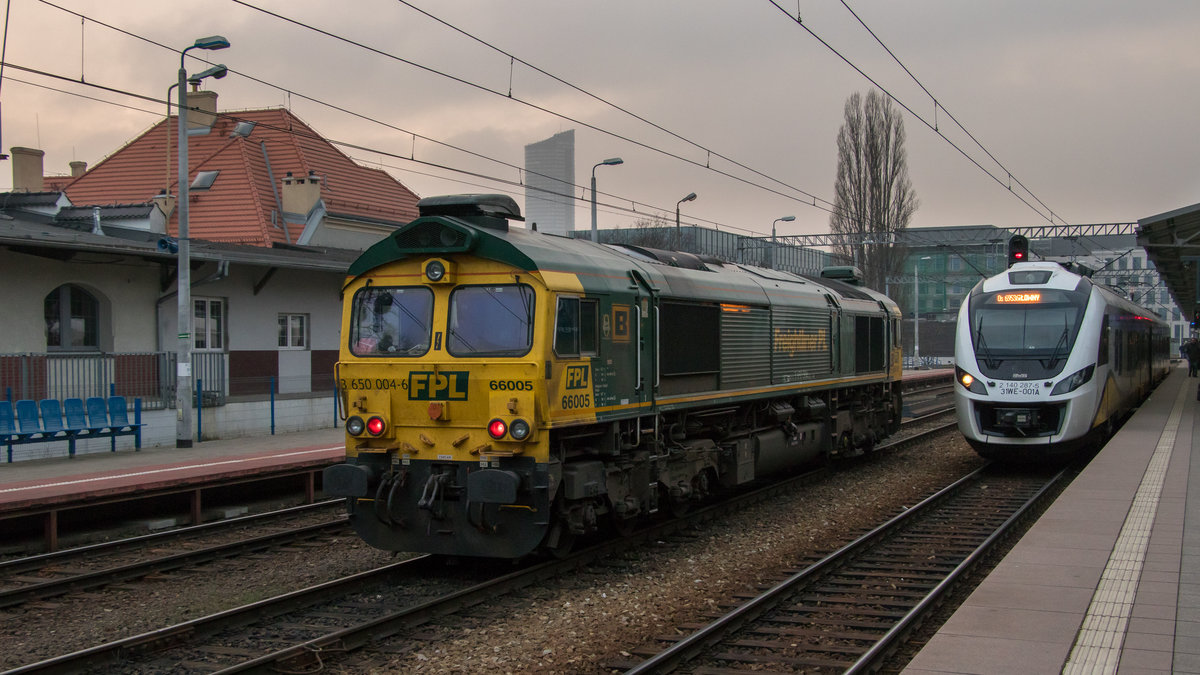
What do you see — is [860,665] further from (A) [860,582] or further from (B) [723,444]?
(B) [723,444]

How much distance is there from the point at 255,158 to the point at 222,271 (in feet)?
48.0

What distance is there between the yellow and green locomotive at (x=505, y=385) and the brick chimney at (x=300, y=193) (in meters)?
22.0

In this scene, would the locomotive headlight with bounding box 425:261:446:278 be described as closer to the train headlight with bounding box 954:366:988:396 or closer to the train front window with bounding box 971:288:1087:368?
the train headlight with bounding box 954:366:988:396

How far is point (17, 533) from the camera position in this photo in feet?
37.2

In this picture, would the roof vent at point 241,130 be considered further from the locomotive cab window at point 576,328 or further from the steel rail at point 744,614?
the steel rail at point 744,614

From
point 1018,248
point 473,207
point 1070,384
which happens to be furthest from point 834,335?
point 473,207

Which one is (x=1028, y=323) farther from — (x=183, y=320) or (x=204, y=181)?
(x=204, y=181)

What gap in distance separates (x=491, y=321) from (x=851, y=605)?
414 centimetres

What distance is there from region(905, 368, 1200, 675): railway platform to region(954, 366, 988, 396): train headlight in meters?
2.84

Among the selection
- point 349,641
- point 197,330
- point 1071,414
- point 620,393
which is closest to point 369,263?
point 620,393

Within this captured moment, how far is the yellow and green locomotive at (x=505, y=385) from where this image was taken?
9016 mm

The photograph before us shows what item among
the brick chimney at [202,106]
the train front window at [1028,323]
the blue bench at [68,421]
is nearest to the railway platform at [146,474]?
the blue bench at [68,421]


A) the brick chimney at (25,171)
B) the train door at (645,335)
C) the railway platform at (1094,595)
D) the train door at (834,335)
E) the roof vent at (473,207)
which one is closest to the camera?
the railway platform at (1094,595)

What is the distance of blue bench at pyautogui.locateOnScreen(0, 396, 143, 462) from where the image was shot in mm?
15841
